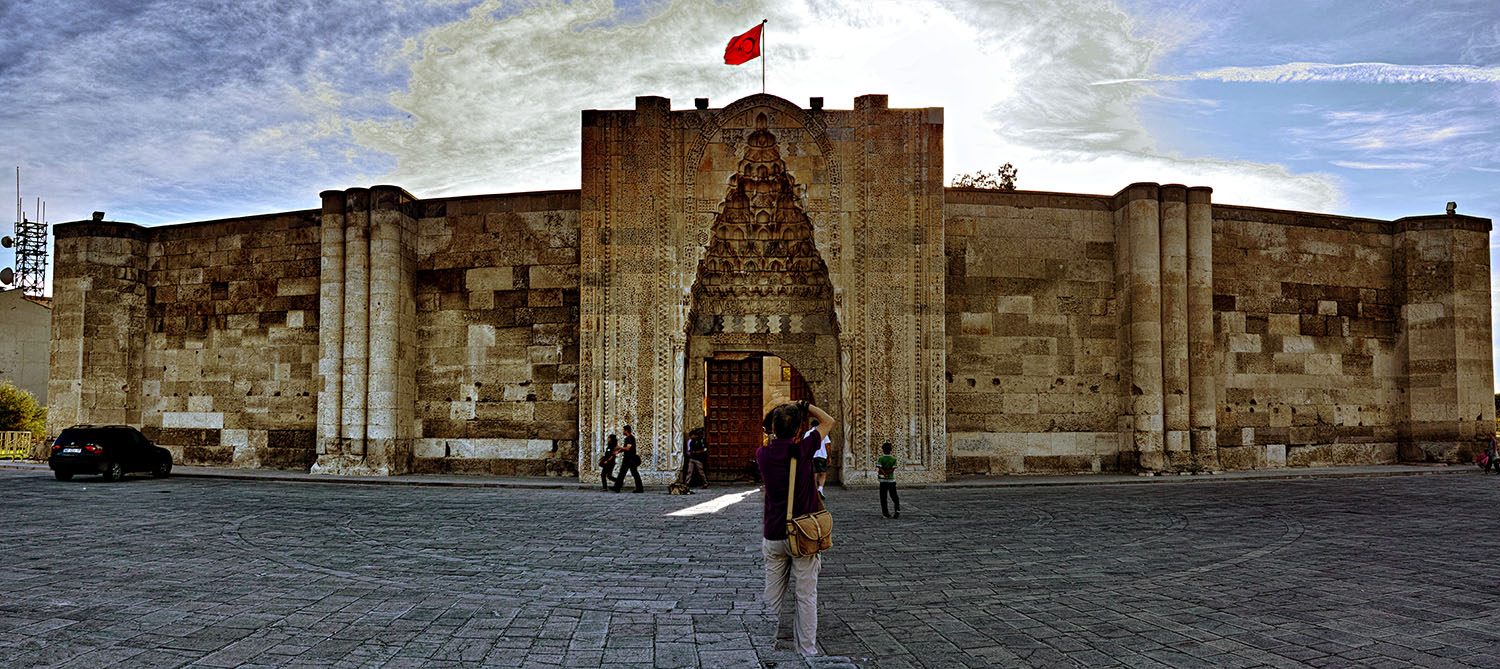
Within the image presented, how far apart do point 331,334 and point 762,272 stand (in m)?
9.11

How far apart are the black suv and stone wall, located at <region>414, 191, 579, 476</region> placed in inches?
209

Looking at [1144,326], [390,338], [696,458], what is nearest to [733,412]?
[696,458]

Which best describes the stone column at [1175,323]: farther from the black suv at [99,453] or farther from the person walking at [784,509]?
the black suv at [99,453]

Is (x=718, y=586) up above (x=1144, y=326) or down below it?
below

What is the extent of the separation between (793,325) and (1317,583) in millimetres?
10901

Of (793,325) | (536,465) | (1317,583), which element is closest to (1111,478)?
(793,325)

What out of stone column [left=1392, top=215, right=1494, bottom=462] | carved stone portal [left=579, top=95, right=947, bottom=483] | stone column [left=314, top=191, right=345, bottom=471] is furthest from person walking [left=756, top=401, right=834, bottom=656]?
stone column [left=1392, top=215, right=1494, bottom=462]

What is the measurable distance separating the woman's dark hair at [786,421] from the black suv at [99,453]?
16594 mm

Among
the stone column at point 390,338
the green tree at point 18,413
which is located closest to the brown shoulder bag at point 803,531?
the stone column at point 390,338

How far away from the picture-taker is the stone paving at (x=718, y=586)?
194 inches

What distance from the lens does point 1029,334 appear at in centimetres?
1727

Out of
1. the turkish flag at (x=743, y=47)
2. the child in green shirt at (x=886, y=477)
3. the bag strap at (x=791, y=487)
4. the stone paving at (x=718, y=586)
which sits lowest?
the stone paving at (x=718, y=586)

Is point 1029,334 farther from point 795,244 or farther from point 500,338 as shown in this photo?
point 500,338

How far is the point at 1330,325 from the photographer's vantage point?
18.8 meters
